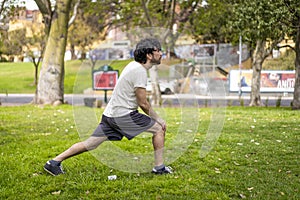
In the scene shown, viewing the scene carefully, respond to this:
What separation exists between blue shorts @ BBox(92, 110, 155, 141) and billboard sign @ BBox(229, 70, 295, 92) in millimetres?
23818

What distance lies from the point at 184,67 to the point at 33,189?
13771 millimetres

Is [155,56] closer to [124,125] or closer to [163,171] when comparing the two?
[124,125]

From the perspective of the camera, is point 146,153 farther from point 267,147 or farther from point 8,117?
point 8,117

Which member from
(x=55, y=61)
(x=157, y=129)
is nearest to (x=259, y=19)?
(x=55, y=61)

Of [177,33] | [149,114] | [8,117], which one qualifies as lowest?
[8,117]

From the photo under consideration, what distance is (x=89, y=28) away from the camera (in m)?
37.3

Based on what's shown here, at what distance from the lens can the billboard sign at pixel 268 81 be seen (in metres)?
28.8

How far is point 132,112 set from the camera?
5.33 meters

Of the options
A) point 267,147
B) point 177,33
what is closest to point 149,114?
point 267,147

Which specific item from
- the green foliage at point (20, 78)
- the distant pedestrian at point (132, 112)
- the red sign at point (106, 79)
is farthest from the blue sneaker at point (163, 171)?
the green foliage at point (20, 78)

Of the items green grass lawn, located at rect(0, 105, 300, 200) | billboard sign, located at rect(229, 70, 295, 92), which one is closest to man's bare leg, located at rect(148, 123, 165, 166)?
green grass lawn, located at rect(0, 105, 300, 200)

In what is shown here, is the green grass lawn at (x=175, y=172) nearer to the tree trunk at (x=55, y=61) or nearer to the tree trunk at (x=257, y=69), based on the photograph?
the tree trunk at (x=55, y=61)

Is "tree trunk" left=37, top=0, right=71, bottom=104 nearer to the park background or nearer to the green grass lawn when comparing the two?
the park background

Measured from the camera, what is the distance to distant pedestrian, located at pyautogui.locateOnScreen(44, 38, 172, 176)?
5.25 metres
